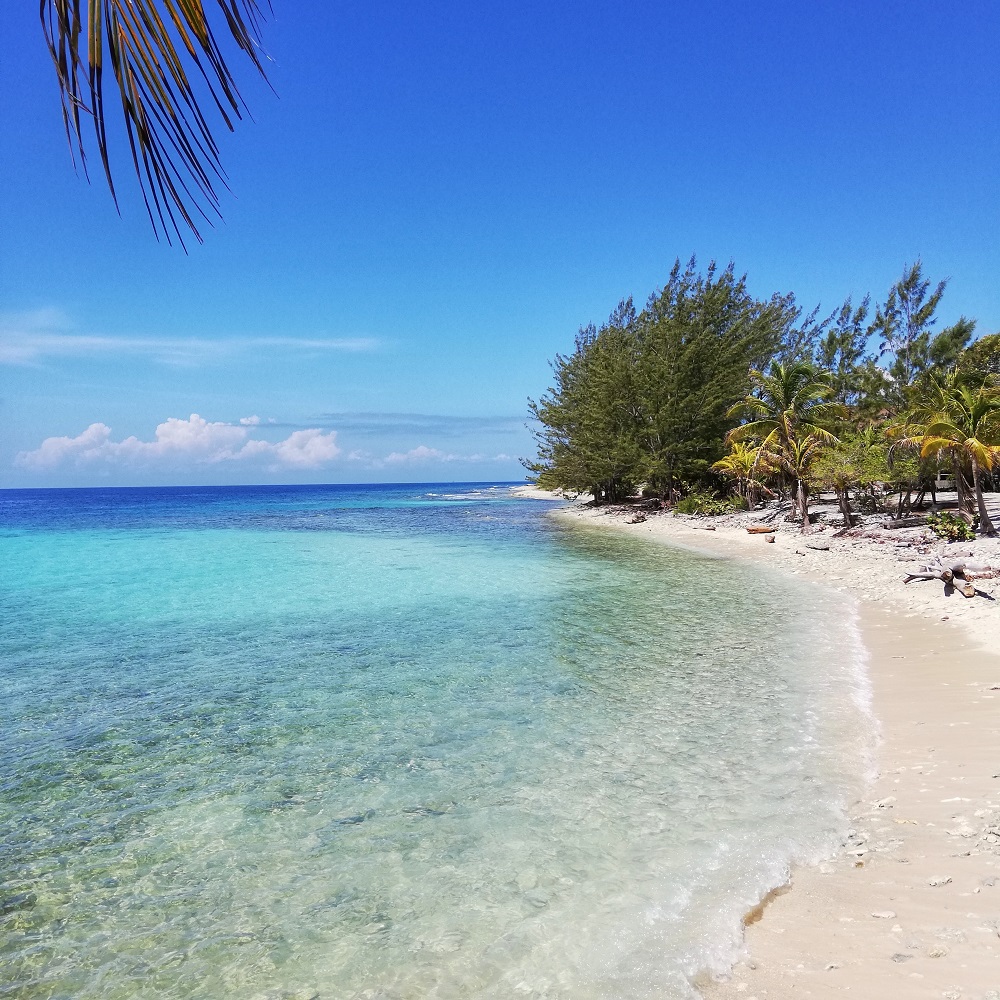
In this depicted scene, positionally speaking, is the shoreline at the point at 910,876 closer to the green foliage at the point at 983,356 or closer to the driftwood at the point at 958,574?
the driftwood at the point at 958,574

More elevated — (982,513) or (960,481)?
(960,481)

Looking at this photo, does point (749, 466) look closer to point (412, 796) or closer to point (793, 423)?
point (793, 423)

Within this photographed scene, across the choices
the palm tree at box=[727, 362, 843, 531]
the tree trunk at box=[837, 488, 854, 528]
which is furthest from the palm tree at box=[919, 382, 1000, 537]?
the palm tree at box=[727, 362, 843, 531]

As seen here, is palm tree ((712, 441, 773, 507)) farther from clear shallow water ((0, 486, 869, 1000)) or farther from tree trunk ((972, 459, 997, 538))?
clear shallow water ((0, 486, 869, 1000))

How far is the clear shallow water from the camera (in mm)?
3946

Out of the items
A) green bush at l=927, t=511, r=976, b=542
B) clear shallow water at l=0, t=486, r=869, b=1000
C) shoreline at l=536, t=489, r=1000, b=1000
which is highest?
green bush at l=927, t=511, r=976, b=542

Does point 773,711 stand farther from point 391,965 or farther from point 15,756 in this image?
point 15,756

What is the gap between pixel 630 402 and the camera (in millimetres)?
45094

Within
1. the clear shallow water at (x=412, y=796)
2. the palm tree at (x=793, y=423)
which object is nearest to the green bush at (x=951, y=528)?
the palm tree at (x=793, y=423)

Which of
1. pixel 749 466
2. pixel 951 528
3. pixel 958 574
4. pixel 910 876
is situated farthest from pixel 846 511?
pixel 910 876

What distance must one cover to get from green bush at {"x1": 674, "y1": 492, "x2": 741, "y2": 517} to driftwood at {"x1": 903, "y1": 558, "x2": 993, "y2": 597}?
23378 mm

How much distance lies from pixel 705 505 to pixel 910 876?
1413 inches

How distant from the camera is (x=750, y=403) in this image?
1136 inches

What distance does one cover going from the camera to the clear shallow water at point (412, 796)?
3946 mm
